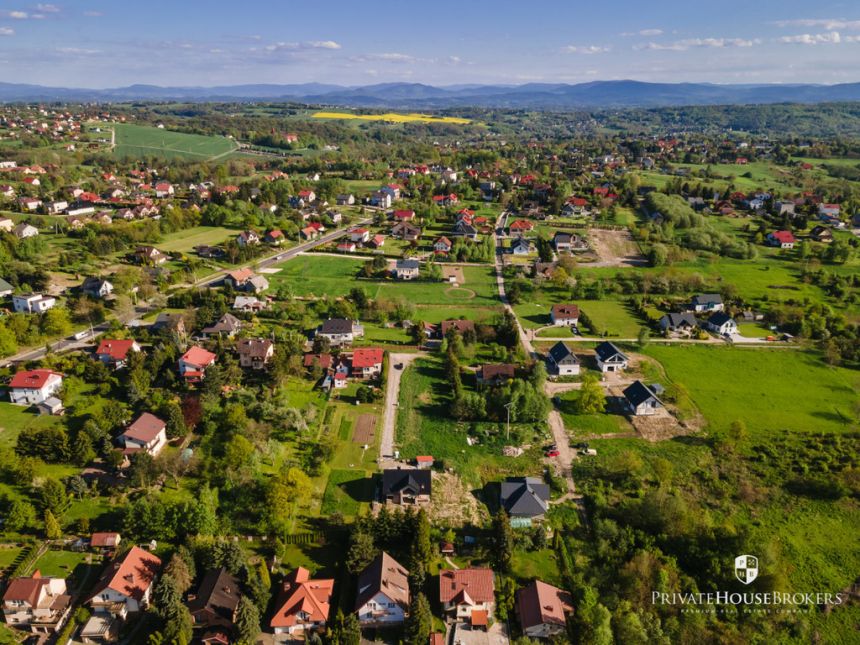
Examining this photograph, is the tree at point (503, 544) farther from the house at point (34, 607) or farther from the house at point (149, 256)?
the house at point (149, 256)

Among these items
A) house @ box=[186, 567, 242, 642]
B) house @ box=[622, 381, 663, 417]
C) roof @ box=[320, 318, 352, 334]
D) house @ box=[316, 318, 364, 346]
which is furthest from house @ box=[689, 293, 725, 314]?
house @ box=[186, 567, 242, 642]

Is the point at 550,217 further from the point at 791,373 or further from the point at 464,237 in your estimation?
the point at 791,373

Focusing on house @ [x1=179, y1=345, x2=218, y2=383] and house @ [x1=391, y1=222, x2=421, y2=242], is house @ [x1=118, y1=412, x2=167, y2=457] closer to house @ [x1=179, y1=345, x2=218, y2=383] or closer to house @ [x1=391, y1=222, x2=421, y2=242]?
house @ [x1=179, y1=345, x2=218, y2=383]

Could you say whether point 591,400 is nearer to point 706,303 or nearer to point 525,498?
point 525,498

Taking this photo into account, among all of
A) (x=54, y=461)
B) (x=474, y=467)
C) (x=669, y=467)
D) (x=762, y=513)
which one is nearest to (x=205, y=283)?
(x=54, y=461)

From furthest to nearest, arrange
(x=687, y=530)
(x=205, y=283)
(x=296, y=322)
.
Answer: (x=205, y=283) < (x=296, y=322) < (x=687, y=530)

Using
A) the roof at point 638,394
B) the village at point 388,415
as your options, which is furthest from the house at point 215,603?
the roof at point 638,394

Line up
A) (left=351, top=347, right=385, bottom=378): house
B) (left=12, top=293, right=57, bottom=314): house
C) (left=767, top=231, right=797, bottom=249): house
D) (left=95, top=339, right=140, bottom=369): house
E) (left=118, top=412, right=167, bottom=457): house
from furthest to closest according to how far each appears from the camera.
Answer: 1. (left=767, top=231, right=797, bottom=249): house
2. (left=12, top=293, right=57, bottom=314): house
3. (left=351, top=347, right=385, bottom=378): house
4. (left=95, top=339, right=140, bottom=369): house
5. (left=118, top=412, right=167, bottom=457): house
